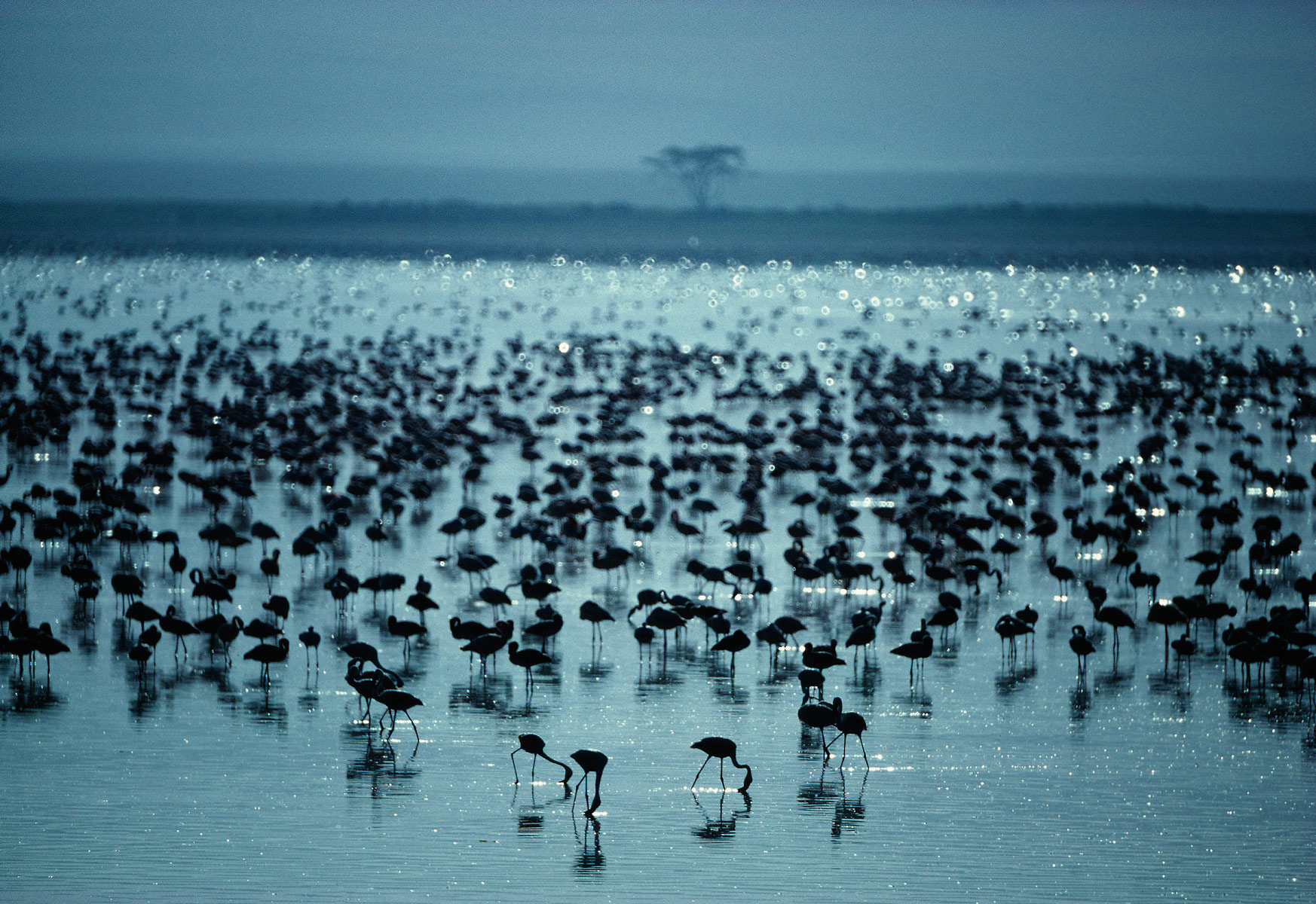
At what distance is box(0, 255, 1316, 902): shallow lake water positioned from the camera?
921 centimetres

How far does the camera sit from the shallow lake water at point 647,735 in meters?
9.21

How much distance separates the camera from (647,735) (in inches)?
450

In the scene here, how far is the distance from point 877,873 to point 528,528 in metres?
8.55

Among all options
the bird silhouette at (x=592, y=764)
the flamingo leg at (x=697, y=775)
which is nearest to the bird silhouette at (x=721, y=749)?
the flamingo leg at (x=697, y=775)

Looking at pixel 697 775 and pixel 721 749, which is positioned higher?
pixel 721 749

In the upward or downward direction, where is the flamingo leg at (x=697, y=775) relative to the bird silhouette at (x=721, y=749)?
downward

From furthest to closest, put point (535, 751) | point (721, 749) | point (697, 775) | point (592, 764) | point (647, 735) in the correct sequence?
point (647, 735) < point (697, 775) < point (721, 749) < point (535, 751) < point (592, 764)

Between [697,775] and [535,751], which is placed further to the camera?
[697,775]

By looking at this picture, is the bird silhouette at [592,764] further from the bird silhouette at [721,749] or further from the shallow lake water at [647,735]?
the bird silhouette at [721,749]

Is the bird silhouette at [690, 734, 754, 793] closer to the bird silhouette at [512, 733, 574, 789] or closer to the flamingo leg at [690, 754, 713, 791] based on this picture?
the flamingo leg at [690, 754, 713, 791]

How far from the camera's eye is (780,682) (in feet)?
42.0

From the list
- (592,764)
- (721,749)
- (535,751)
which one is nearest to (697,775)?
(721,749)

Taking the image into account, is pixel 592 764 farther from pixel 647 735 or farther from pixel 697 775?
pixel 647 735

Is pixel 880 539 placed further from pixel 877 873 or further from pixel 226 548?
pixel 877 873
